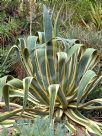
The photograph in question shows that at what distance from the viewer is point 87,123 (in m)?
4.23

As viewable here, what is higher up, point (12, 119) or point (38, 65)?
point (38, 65)

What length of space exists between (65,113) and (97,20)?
537 cm

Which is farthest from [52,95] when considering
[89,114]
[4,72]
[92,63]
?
[4,72]

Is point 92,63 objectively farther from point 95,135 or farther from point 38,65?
point 95,135

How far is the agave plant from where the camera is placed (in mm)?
4328

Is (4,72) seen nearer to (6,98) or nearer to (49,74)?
(49,74)

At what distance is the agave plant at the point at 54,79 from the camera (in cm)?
433

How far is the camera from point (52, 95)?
13.3 ft

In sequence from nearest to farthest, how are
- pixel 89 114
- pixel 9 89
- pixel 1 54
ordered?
pixel 9 89, pixel 89 114, pixel 1 54

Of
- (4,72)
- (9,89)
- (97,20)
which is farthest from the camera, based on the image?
(97,20)

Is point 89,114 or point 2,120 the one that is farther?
point 89,114

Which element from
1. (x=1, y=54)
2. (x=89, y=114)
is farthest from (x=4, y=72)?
(x=89, y=114)

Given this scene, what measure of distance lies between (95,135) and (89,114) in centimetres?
101

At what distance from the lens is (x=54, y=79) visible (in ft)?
15.0
